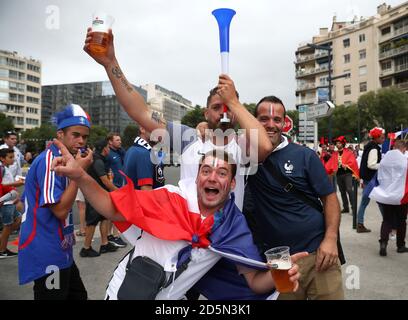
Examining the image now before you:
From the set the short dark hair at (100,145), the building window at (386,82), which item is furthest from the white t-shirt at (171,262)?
the building window at (386,82)

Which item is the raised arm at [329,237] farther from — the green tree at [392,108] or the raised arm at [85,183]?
the green tree at [392,108]

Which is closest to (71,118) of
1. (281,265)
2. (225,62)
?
(225,62)

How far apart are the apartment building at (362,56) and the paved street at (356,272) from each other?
150ft

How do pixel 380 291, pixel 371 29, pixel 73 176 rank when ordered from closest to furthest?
pixel 73 176
pixel 380 291
pixel 371 29

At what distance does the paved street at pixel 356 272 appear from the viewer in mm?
4199

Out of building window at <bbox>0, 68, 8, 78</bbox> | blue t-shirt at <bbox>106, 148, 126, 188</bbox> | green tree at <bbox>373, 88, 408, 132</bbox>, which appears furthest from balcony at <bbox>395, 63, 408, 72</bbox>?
building window at <bbox>0, 68, 8, 78</bbox>

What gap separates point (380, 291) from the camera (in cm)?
424

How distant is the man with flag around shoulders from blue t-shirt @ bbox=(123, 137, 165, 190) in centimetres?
248

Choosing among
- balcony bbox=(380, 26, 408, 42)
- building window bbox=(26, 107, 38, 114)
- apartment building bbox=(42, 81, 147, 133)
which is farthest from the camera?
apartment building bbox=(42, 81, 147, 133)

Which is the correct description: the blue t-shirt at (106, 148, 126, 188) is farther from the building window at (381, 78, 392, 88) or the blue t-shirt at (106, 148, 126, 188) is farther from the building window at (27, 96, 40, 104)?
the building window at (27, 96, 40, 104)

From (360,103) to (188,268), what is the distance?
151 ft

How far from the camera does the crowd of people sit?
186 centimetres
